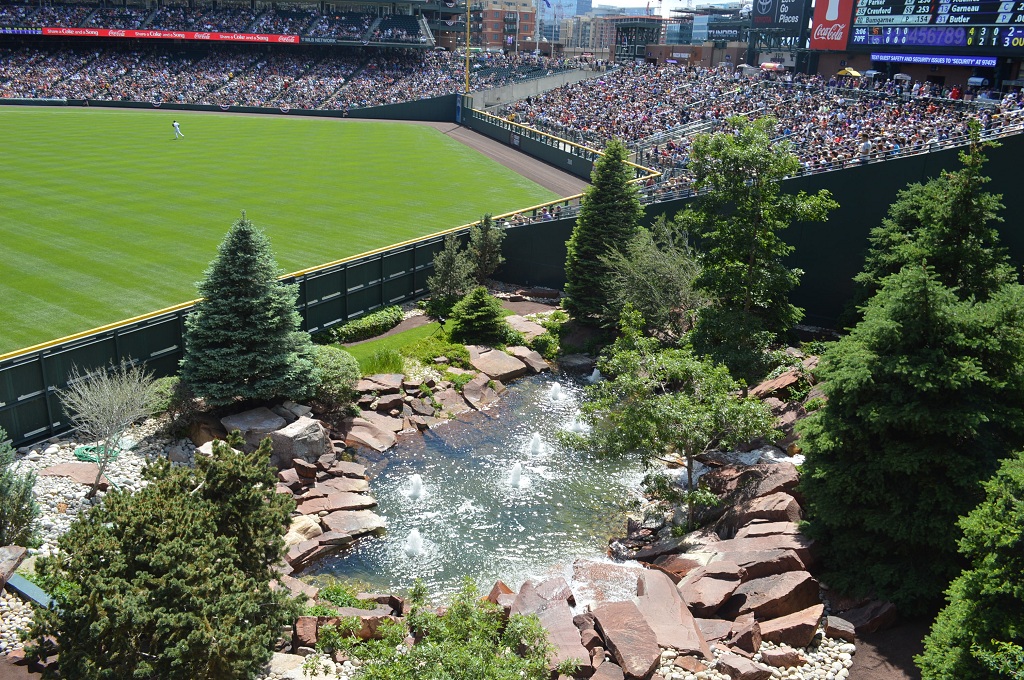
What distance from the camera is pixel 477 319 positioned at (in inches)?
998

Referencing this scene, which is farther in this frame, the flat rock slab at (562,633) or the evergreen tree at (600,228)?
the evergreen tree at (600,228)

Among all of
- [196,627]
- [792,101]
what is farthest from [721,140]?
[792,101]

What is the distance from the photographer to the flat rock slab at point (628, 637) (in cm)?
1084

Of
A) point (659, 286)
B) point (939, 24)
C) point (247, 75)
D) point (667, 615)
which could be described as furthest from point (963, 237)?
point (247, 75)

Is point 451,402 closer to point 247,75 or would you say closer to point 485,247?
point 485,247

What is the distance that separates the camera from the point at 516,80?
243 feet

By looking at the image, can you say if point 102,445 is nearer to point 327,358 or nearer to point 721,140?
point 327,358

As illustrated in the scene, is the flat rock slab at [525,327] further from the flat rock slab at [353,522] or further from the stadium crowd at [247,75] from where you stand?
the stadium crowd at [247,75]

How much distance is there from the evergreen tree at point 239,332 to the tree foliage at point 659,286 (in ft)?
33.5

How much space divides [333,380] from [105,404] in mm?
5340

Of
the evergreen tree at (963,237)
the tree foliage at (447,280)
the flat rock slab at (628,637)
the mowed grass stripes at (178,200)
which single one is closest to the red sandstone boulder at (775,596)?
the flat rock slab at (628,637)

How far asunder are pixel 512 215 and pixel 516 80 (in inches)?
1825

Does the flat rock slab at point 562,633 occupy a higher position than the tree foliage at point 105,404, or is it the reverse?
the tree foliage at point 105,404

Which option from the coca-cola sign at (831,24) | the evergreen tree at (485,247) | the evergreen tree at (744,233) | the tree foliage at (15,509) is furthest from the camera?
the coca-cola sign at (831,24)
